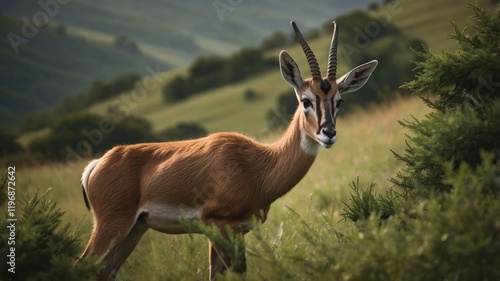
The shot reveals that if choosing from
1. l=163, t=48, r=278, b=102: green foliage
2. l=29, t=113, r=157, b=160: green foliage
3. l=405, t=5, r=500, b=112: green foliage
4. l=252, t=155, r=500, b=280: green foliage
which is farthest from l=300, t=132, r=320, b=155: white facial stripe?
l=163, t=48, r=278, b=102: green foliage

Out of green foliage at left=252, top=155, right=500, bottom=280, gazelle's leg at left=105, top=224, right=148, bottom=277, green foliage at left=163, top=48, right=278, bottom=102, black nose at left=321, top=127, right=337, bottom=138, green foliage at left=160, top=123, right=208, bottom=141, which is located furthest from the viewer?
green foliage at left=163, top=48, right=278, bottom=102

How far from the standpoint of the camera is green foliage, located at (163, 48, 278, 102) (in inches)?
2504

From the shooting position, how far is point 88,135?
34844 mm

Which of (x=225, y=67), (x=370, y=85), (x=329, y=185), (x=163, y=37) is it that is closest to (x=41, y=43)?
(x=225, y=67)

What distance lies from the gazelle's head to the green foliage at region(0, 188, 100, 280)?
2.59m

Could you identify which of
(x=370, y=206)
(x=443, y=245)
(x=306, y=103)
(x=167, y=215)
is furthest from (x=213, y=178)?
(x=443, y=245)

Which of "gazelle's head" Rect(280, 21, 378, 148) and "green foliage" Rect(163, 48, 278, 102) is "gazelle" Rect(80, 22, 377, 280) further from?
"green foliage" Rect(163, 48, 278, 102)

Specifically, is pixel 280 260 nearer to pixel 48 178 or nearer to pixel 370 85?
pixel 48 178

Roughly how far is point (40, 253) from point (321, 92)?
3283 millimetres

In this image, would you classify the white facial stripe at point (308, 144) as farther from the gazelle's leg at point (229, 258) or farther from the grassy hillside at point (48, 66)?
the grassy hillside at point (48, 66)

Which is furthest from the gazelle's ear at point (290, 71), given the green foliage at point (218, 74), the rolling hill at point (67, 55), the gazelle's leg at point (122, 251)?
the green foliage at point (218, 74)

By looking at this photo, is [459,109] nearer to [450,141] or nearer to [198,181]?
[450,141]

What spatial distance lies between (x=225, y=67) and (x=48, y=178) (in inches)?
1994

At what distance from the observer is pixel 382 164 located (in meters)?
12.7
